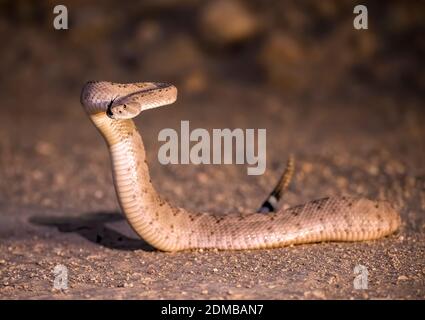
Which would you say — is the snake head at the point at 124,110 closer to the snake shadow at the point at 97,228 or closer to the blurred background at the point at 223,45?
the snake shadow at the point at 97,228

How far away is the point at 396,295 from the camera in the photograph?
591 cm

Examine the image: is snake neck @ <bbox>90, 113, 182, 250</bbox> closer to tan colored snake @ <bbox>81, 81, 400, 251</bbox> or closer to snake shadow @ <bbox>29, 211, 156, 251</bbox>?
tan colored snake @ <bbox>81, 81, 400, 251</bbox>

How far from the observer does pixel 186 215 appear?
752 centimetres

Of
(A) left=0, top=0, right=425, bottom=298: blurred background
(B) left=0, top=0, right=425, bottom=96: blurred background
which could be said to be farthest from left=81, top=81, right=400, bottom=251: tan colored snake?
(B) left=0, top=0, right=425, bottom=96: blurred background

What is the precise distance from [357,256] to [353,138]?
766cm

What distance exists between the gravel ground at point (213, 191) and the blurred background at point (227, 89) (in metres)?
0.06

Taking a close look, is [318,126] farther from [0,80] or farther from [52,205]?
[0,80]

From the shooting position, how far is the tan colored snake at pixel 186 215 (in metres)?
6.79

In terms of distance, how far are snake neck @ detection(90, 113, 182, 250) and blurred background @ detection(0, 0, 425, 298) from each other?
272 cm

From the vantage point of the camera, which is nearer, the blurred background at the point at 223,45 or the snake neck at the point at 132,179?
the snake neck at the point at 132,179

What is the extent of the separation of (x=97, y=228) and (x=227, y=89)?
1052 centimetres

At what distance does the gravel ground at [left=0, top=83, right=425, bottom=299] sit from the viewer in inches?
249

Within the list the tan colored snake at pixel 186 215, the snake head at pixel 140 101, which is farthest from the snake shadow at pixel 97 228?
the snake head at pixel 140 101

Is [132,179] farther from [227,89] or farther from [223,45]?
[223,45]
